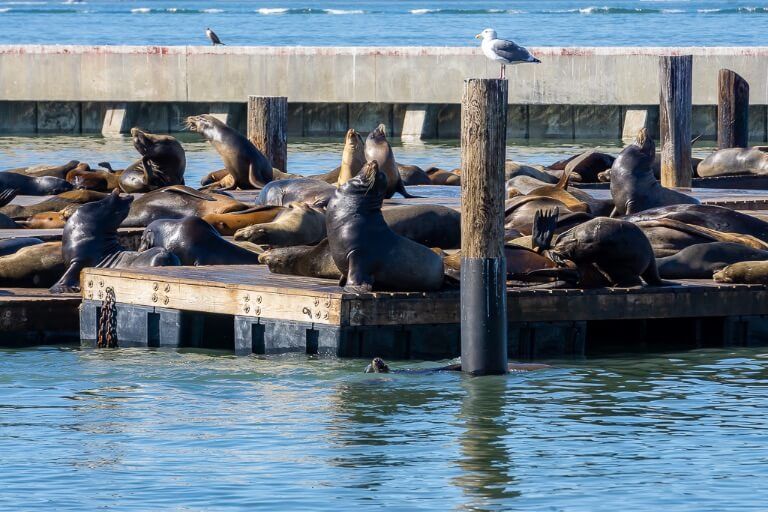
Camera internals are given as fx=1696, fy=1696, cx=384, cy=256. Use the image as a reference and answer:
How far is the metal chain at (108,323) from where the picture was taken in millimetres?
10922

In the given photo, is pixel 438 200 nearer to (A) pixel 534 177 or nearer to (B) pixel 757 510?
(A) pixel 534 177

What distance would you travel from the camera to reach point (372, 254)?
32.9ft

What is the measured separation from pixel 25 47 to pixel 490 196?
73.0 feet

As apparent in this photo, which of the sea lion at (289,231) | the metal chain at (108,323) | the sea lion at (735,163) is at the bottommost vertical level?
the metal chain at (108,323)

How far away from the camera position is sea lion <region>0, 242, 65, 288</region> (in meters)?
11.5

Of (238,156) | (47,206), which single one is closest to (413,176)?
(238,156)

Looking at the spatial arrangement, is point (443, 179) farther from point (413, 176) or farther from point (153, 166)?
point (153, 166)

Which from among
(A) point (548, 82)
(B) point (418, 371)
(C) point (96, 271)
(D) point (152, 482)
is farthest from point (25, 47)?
(D) point (152, 482)

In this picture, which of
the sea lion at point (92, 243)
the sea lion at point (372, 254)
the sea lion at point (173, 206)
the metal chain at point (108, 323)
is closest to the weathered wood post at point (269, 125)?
the sea lion at point (173, 206)

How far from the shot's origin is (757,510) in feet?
22.8

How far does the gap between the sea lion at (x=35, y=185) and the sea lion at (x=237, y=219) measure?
4.05m

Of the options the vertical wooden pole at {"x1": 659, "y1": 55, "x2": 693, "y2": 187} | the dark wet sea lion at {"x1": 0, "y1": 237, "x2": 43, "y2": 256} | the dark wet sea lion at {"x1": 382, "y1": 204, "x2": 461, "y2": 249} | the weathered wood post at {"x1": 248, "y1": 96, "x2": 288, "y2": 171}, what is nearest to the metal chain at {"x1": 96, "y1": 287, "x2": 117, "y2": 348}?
the dark wet sea lion at {"x1": 0, "y1": 237, "x2": 43, "y2": 256}

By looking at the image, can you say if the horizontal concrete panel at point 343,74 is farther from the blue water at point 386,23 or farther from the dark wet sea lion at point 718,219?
the blue water at point 386,23

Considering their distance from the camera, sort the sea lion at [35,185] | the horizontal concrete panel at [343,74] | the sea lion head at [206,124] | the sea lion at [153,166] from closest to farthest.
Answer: the sea lion at [153,166] < the sea lion at [35,185] < the sea lion head at [206,124] < the horizontal concrete panel at [343,74]
